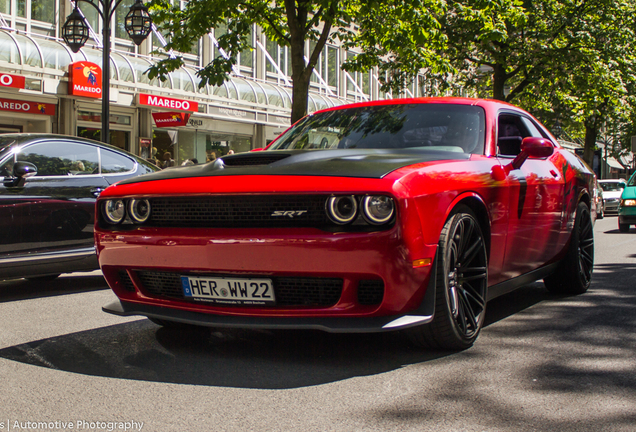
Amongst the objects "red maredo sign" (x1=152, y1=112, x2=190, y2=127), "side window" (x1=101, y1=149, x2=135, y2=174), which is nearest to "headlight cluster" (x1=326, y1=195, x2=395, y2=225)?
"side window" (x1=101, y1=149, x2=135, y2=174)

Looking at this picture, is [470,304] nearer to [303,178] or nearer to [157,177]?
[303,178]

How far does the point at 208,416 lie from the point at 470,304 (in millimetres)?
1736

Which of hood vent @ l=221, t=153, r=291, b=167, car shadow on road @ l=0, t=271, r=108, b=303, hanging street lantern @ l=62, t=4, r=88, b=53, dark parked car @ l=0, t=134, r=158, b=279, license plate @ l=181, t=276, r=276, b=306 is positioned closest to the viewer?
license plate @ l=181, t=276, r=276, b=306

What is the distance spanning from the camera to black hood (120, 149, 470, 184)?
3453 millimetres

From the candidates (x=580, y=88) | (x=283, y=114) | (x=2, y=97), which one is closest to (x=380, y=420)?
(x=2, y=97)

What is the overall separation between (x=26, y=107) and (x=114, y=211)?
15.8m

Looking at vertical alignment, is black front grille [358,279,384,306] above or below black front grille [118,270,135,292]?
above

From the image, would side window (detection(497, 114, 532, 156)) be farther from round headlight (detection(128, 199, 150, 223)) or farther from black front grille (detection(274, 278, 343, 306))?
round headlight (detection(128, 199, 150, 223))

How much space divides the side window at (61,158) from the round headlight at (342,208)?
3.95 metres

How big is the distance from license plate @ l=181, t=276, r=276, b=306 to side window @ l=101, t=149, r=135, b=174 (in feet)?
12.1

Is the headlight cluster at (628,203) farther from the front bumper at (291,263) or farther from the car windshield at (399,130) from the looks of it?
the front bumper at (291,263)

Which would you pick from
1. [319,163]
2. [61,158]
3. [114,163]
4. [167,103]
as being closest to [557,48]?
[167,103]

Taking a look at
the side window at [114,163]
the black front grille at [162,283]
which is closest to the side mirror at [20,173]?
the side window at [114,163]

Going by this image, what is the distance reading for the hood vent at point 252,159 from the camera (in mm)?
3916
